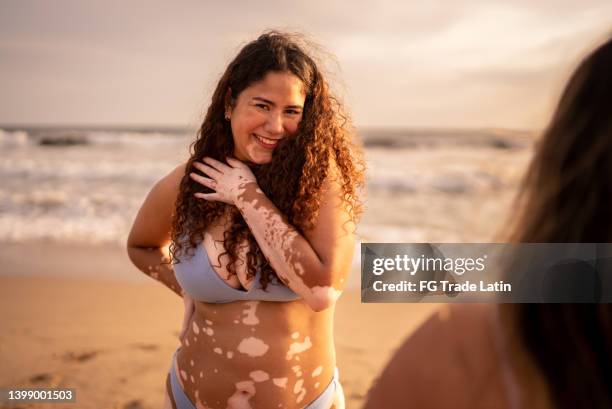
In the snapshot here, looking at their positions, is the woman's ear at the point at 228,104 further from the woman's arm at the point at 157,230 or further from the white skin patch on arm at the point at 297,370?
the white skin patch on arm at the point at 297,370

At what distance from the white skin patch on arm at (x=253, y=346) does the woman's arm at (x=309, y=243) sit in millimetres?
239

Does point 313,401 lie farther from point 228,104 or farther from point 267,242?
point 228,104

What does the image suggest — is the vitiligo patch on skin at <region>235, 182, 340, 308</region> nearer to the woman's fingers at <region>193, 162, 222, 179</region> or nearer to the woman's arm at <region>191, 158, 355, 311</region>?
the woman's arm at <region>191, 158, 355, 311</region>

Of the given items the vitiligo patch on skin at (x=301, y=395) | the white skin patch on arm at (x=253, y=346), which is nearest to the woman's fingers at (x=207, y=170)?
the white skin patch on arm at (x=253, y=346)

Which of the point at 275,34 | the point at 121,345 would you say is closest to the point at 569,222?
the point at 275,34

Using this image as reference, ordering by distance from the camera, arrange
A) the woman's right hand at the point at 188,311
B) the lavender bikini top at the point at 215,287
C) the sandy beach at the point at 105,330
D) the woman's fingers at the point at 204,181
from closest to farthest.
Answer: the lavender bikini top at the point at 215,287, the woman's fingers at the point at 204,181, the woman's right hand at the point at 188,311, the sandy beach at the point at 105,330

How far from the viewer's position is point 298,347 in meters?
1.77

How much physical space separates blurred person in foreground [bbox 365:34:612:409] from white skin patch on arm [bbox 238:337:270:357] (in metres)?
1.08

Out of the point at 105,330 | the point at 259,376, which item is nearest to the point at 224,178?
the point at 259,376

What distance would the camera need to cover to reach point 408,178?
11.2m

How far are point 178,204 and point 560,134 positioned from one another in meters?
1.47

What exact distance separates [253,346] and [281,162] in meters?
0.63

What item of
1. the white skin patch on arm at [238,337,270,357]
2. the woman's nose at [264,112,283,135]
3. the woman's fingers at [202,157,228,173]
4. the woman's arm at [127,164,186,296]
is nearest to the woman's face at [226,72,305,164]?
the woman's nose at [264,112,283,135]

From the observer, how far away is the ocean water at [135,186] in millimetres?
6867
